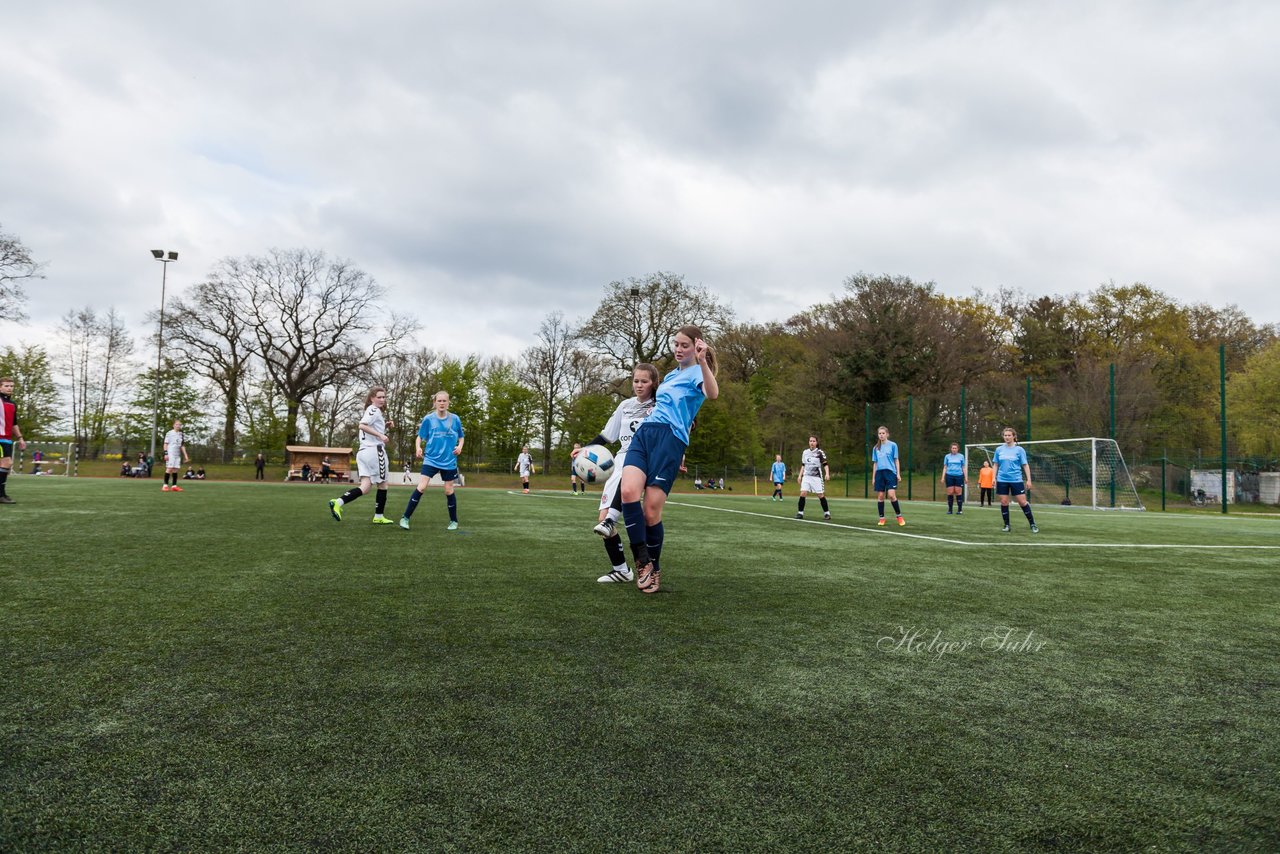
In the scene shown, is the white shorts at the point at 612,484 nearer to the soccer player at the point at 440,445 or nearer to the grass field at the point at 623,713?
the grass field at the point at 623,713

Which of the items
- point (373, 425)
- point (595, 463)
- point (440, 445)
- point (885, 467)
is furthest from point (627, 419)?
point (885, 467)

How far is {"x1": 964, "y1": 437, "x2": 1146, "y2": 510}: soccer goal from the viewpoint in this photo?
25969 millimetres

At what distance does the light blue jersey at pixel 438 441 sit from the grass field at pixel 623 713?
456 centimetres

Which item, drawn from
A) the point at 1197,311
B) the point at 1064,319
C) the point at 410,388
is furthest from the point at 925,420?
the point at 410,388

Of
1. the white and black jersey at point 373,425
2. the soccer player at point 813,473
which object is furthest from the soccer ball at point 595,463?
the soccer player at point 813,473

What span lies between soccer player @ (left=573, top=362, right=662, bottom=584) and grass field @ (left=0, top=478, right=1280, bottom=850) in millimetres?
279

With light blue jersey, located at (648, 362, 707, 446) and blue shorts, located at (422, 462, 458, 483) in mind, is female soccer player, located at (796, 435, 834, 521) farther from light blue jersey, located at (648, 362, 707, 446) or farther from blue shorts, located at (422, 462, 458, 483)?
light blue jersey, located at (648, 362, 707, 446)

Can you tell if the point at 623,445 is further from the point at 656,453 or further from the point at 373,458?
the point at 373,458

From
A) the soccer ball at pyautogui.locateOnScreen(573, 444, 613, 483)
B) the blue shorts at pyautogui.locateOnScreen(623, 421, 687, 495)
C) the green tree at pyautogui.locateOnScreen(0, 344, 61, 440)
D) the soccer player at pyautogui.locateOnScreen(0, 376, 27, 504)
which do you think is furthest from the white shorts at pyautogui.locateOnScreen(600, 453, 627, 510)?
the green tree at pyautogui.locateOnScreen(0, 344, 61, 440)

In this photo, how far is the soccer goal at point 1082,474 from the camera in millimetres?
25969

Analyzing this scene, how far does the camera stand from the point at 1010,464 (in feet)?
42.0

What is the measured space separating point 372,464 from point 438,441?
3.88ft

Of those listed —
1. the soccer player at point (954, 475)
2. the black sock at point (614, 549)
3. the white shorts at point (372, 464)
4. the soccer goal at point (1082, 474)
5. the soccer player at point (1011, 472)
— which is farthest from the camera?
the soccer goal at point (1082, 474)

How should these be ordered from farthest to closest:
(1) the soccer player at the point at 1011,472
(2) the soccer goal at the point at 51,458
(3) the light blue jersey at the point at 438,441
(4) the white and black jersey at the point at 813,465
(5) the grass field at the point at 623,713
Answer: (2) the soccer goal at the point at 51,458, (4) the white and black jersey at the point at 813,465, (1) the soccer player at the point at 1011,472, (3) the light blue jersey at the point at 438,441, (5) the grass field at the point at 623,713
